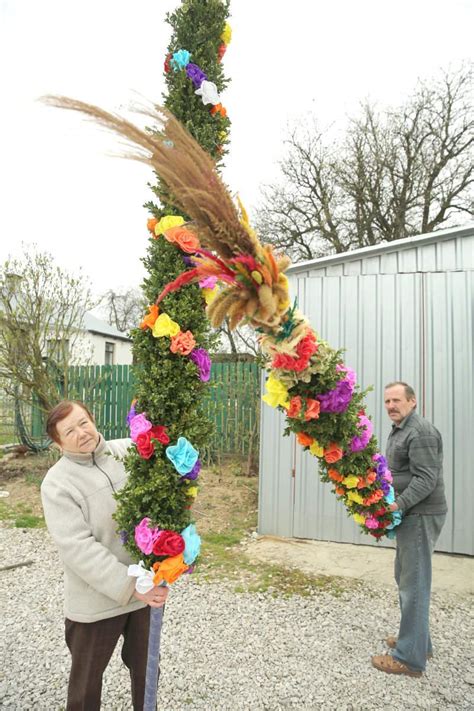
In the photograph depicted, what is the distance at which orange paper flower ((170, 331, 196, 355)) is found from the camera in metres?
2.25

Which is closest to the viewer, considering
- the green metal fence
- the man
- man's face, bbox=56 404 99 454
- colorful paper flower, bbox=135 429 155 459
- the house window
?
colorful paper flower, bbox=135 429 155 459

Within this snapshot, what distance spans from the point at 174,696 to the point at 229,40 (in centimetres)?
401

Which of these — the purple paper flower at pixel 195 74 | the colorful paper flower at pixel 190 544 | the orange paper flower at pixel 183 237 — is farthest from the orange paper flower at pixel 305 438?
the purple paper flower at pixel 195 74

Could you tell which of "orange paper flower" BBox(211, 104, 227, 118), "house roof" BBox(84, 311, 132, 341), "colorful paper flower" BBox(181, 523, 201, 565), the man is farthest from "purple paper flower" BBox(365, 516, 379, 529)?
"house roof" BBox(84, 311, 132, 341)

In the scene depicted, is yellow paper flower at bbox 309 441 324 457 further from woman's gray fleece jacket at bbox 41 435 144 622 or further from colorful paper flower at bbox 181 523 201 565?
woman's gray fleece jacket at bbox 41 435 144 622

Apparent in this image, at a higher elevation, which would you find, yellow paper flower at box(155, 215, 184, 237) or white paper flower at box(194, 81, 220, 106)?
white paper flower at box(194, 81, 220, 106)

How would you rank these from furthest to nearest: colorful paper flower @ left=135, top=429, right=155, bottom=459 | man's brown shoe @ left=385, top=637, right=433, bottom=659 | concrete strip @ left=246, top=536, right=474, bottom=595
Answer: concrete strip @ left=246, top=536, right=474, bottom=595, man's brown shoe @ left=385, top=637, right=433, bottom=659, colorful paper flower @ left=135, top=429, right=155, bottom=459

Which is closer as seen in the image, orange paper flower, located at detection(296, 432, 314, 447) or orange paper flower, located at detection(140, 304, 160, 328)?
orange paper flower, located at detection(140, 304, 160, 328)

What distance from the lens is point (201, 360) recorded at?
2.34 meters

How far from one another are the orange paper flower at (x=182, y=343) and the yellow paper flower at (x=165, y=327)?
0.9 inches

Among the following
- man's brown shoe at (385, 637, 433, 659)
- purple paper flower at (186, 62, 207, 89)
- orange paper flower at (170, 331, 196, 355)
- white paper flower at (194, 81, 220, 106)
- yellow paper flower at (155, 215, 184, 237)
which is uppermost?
purple paper flower at (186, 62, 207, 89)

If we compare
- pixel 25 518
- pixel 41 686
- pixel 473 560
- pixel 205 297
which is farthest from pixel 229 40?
pixel 25 518

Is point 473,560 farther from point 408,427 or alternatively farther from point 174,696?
point 174,696

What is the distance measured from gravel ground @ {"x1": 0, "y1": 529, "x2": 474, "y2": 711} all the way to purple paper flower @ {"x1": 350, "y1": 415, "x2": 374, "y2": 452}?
1756 millimetres
